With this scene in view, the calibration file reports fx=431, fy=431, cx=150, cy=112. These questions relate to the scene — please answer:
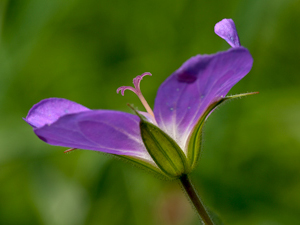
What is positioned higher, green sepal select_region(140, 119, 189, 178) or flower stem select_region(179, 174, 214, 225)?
green sepal select_region(140, 119, 189, 178)

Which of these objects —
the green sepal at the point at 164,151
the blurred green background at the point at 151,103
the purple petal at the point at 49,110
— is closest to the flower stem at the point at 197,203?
the green sepal at the point at 164,151

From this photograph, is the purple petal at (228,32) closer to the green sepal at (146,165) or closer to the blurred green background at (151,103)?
the green sepal at (146,165)

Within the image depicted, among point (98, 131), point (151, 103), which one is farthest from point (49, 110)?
point (151, 103)

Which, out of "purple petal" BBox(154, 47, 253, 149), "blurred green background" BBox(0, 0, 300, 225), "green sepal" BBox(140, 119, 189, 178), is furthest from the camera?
"blurred green background" BBox(0, 0, 300, 225)

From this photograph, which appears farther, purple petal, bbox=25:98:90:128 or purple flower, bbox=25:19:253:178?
purple petal, bbox=25:98:90:128

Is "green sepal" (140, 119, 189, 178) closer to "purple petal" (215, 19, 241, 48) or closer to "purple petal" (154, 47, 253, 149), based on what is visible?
"purple petal" (154, 47, 253, 149)

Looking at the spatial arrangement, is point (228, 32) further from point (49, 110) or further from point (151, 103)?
point (151, 103)

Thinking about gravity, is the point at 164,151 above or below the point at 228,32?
below

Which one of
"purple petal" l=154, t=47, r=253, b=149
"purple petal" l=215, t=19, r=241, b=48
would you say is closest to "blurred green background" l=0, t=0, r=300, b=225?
"purple petal" l=215, t=19, r=241, b=48
